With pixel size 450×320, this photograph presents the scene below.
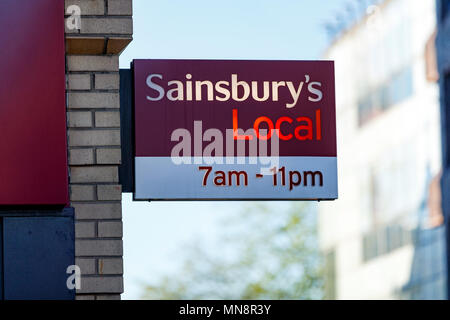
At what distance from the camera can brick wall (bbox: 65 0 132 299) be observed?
8.61 meters

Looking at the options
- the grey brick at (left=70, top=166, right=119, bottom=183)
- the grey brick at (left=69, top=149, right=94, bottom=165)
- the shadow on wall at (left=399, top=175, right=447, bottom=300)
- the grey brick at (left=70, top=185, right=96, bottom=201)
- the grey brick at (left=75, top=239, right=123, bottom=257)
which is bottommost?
the shadow on wall at (left=399, top=175, right=447, bottom=300)

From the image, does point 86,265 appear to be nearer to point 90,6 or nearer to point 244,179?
point 244,179

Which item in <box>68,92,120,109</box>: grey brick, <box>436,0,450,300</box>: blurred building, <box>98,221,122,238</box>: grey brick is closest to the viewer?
<box>98,221,122,238</box>: grey brick

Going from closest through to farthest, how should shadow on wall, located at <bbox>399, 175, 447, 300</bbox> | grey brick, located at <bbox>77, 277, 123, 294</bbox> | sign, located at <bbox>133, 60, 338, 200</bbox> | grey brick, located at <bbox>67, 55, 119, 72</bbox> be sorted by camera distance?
grey brick, located at <bbox>77, 277, 123, 294</bbox> → grey brick, located at <bbox>67, 55, 119, 72</bbox> → sign, located at <bbox>133, 60, 338, 200</bbox> → shadow on wall, located at <bbox>399, 175, 447, 300</bbox>

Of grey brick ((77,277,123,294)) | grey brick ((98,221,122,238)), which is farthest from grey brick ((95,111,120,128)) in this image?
grey brick ((77,277,123,294))

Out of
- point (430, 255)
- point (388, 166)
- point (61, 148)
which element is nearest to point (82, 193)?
point (61, 148)

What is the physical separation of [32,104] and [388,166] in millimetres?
43556

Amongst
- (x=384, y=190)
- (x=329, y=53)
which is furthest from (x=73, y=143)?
(x=329, y=53)

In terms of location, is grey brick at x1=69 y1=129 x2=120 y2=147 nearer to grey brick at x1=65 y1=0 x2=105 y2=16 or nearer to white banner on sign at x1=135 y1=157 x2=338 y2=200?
white banner on sign at x1=135 y1=157 x2=338 y2=200

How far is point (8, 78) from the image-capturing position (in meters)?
8.48

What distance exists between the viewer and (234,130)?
9.09 m

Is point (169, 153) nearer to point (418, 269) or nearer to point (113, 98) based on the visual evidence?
point (113, 98)

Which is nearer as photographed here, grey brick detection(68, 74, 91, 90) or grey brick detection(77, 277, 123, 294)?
grey brick detection(77, 277, 123, 294)

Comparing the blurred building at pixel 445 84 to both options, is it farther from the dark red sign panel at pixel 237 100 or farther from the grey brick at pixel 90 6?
the grey brick at pixel 90 6
